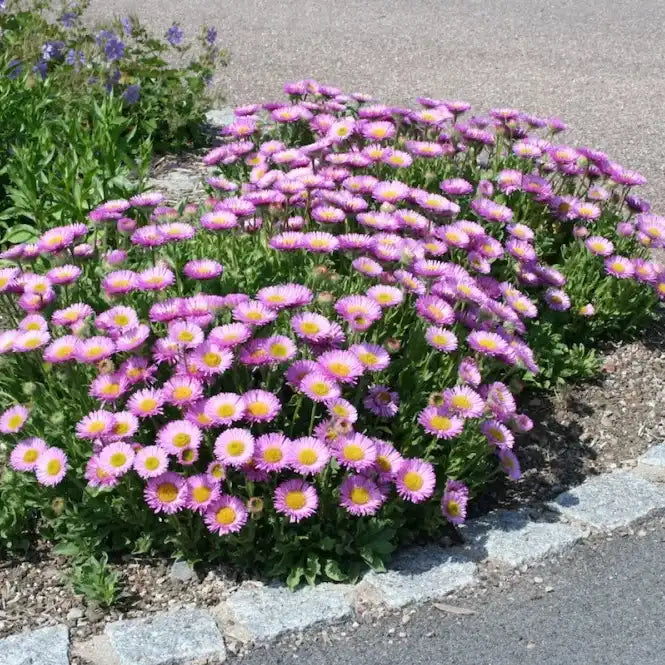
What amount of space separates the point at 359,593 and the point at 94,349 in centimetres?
94

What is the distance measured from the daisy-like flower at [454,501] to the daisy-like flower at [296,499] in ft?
1.25

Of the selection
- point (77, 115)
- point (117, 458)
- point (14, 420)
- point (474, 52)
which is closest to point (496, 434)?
point (117, 458)

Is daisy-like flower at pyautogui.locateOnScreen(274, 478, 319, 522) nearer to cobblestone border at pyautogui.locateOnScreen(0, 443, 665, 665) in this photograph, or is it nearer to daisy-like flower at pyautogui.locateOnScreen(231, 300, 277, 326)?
cobblestone border at pyautogui.locateOnScreen(0, 443, 665, 665)

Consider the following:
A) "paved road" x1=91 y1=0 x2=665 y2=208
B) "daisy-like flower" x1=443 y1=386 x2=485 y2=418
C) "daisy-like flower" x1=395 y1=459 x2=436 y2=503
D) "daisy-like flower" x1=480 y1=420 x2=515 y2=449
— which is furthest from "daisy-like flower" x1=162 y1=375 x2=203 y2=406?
"paved road" x1=91 y1=0 x2=665 y2=208

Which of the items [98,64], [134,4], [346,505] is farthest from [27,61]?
[134,4]

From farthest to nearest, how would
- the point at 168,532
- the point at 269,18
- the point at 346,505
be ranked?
the point at 269,18
the point at 168,532
the point at 346,505

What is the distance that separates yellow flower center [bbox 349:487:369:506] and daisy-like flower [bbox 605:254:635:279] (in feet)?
5.25

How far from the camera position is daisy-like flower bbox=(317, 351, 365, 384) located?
2.52 m

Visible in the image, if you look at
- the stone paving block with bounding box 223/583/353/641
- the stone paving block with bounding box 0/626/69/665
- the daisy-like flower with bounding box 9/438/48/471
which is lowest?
the stone paving block with bounding box 0/626/69/665

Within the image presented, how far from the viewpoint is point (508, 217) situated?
136 inches

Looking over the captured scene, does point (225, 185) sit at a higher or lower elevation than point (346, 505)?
higher

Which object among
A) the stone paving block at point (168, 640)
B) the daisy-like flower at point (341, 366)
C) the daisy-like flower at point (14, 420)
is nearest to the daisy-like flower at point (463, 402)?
the daisy-like flower at point (341, 366)

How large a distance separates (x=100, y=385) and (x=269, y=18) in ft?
21.8

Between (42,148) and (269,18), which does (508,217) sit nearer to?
(42,148)
